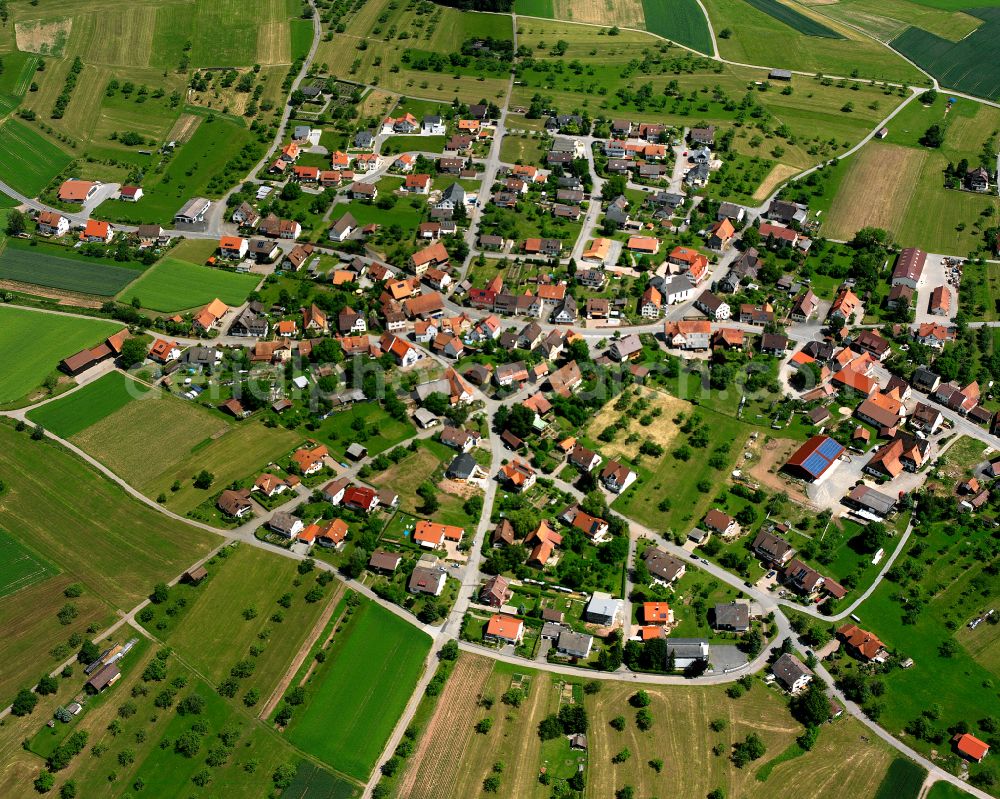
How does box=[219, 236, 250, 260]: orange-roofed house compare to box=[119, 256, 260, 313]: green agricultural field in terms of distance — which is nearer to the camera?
box=[119, 256, 260, 313]: green agricultural field

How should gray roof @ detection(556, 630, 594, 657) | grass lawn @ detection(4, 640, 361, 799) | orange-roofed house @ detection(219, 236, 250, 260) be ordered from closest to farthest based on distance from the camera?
grass lawn @ detection(4, 640, 361, 799) → gray roof @ detection(556, 630, 594, 657) → orange-roofed house @ detection(219, 236, 250, 260)

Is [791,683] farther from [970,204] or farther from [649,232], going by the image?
[970,204]

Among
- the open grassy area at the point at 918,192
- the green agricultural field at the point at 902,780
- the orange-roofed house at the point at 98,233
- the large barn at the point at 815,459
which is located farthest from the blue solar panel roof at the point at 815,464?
the orange-roofed house at the point at 98,233

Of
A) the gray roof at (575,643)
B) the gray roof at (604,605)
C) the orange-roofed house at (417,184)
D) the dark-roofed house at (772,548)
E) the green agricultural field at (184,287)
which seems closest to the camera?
the gray roof at (575,643)

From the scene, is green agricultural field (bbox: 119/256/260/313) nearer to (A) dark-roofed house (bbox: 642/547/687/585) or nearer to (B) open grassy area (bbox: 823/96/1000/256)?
(A) dark-roofed house (bbox: 642/547/687/585)

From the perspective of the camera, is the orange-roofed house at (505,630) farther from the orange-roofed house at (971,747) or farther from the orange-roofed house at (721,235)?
the orange-roofed house at (721,235)

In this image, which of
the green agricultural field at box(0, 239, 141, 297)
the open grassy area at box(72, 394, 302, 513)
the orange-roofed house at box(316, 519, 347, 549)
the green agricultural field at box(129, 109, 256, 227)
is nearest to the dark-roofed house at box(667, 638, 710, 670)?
the orange-roofed house at box(316, 519, 347, 549)
